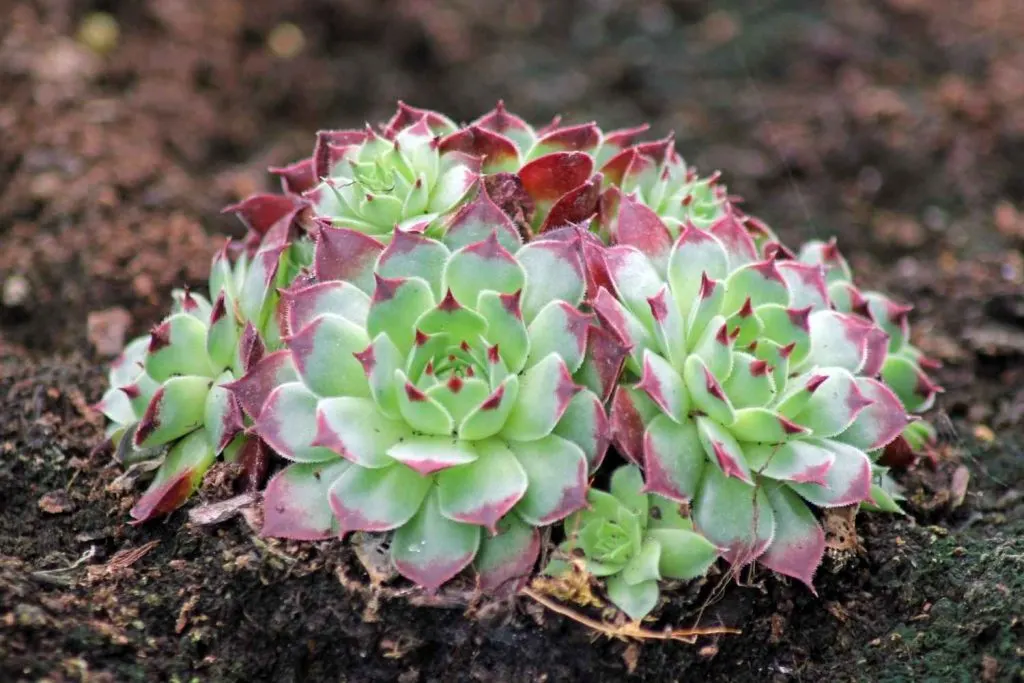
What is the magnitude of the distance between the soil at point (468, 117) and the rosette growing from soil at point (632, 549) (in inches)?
3.1

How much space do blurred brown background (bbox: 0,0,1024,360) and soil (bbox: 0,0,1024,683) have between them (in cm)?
1

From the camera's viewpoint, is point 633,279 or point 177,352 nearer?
point 633,279

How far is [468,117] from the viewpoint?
14.4 feet

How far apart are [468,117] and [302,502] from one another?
8.85 ft

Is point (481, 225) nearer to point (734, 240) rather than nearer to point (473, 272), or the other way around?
point (473, 272)

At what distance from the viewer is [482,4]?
16.2 feet

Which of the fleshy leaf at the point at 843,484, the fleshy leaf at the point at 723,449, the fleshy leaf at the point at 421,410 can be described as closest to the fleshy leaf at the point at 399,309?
the fleshy leaf at the point at 421,410

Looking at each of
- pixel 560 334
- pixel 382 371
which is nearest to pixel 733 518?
pixel 560 334

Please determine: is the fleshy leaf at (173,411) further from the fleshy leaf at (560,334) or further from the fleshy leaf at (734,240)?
the fleshy leaf at (734,240)

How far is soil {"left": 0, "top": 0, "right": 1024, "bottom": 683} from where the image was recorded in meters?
2.03

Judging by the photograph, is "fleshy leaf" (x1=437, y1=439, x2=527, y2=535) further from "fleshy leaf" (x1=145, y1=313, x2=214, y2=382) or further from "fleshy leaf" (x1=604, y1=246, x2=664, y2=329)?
"fleshy leaf" (x1=145, y1=313, x2=214, y2=382)

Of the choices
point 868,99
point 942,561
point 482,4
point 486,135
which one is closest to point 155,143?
point 482,4

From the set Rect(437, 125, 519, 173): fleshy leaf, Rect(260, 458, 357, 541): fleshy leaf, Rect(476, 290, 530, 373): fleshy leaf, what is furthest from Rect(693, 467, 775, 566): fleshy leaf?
Rect(437, 125, 519, 173): fleshy leaf

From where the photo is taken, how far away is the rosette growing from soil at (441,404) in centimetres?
191
